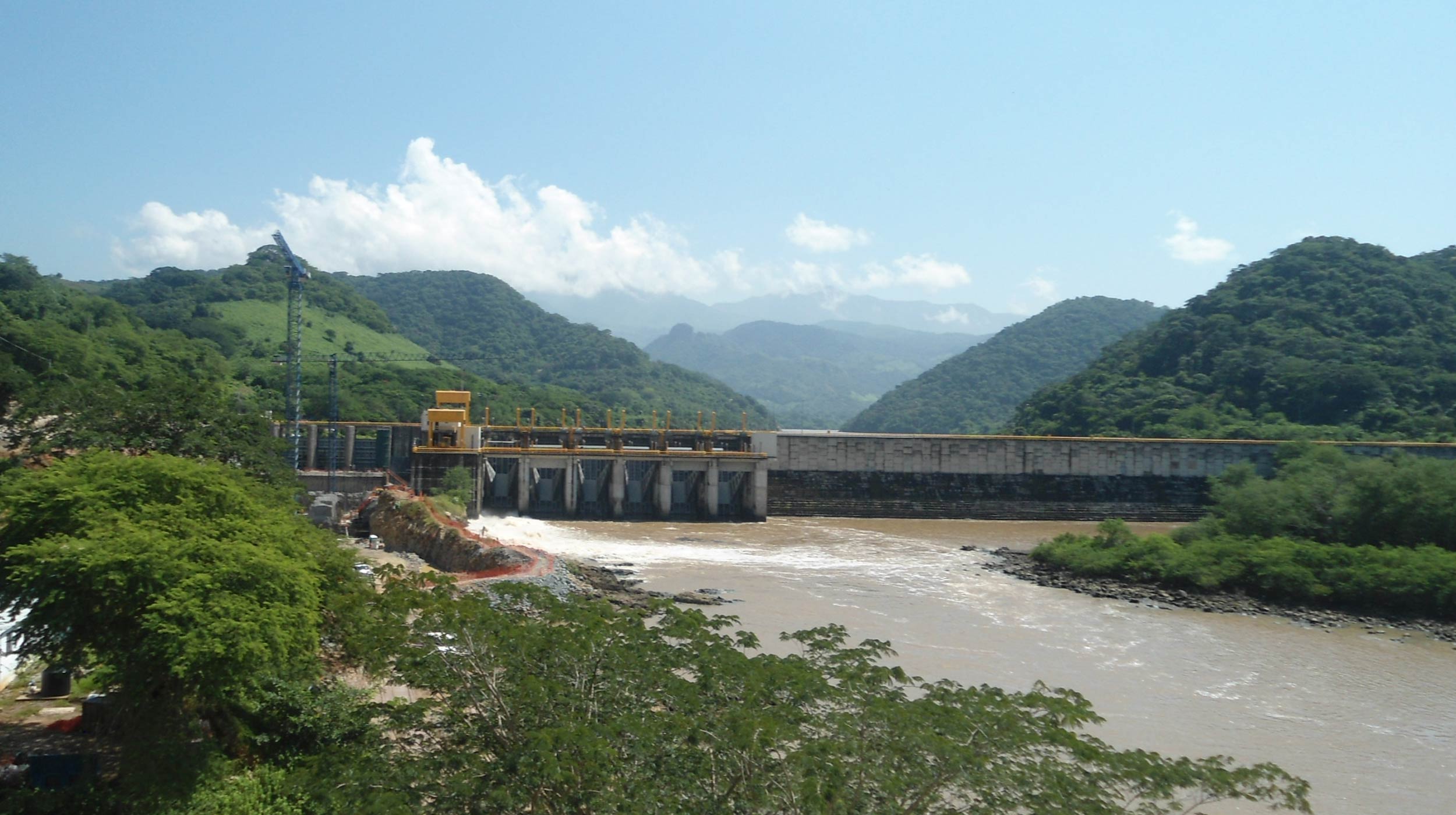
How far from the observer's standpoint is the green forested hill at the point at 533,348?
128250 mm

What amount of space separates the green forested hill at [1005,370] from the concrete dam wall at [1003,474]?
53954mm

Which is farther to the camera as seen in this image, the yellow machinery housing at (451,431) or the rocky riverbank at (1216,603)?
the yellow machinery housing at (451,431)

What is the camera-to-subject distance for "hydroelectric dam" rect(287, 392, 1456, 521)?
47000mm

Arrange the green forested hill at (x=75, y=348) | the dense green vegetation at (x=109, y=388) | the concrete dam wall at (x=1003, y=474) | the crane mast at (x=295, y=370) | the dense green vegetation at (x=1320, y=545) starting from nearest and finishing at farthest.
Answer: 1. the dense green vegetation at (x=109, y=388)
2. the dense green vegetation at (x=1320, y=545)
3. the green forested hill at (x=75, y=348)
4. the crane mast at (x=295, y=370)
5. the concrete dam wall at (x=1003, y=474)

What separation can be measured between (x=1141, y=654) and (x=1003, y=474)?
28887 mm

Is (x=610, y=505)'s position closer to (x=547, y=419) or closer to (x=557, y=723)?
(x=547, y=419)

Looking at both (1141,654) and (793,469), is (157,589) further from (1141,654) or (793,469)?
(793,469)

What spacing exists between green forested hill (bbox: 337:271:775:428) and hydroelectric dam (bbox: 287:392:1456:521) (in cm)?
5806

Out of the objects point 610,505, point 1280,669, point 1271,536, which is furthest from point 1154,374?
point 1280,669

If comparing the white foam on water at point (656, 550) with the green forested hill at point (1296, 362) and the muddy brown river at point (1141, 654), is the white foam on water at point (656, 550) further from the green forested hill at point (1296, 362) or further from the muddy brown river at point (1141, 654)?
the green forested hill at point (1296, 362)

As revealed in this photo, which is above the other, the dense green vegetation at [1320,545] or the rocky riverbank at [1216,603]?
the dense green vegetation at [1320,545]

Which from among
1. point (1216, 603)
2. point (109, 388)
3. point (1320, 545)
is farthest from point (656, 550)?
point (1320, 545)

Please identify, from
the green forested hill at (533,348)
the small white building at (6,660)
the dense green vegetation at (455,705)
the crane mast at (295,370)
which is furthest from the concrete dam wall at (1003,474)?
the green forested hill at (533,348)

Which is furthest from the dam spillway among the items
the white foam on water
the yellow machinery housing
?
the white foam on water
